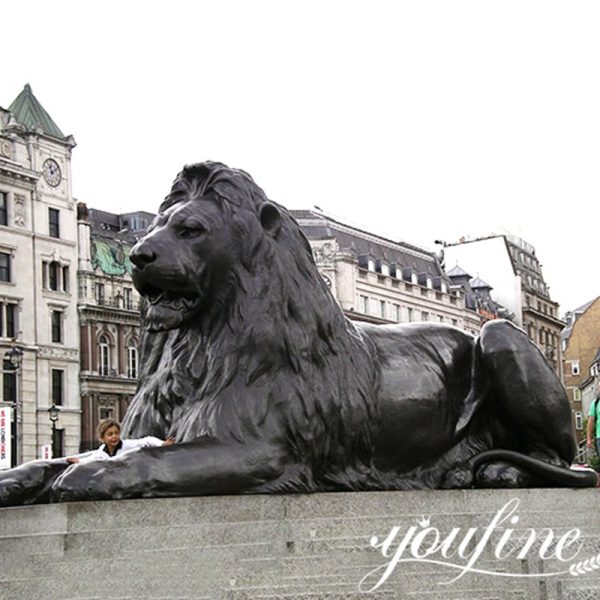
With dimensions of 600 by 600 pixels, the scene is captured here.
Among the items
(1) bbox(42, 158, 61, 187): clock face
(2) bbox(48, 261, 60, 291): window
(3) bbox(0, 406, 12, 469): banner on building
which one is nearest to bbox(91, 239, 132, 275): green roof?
(2) bbox(48, 261, 60, 291): window

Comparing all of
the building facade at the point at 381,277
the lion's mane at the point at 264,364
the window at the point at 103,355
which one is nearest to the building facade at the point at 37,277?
the window at the point at 103,355

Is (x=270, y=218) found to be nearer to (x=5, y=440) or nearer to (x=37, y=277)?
(x=5, y=440)

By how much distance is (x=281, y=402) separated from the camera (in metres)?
5.66

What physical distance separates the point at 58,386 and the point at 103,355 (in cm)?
370

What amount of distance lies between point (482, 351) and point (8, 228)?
45.8 metres

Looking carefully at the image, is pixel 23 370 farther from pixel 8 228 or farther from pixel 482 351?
pixel 482 351

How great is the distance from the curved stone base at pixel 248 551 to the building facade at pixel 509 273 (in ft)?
287

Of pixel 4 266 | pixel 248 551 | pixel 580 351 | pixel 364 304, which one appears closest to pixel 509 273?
pixel 580 351

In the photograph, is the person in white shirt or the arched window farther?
the arched window

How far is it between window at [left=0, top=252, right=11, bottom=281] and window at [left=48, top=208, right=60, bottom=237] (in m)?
2.99

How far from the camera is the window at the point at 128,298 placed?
58.3m

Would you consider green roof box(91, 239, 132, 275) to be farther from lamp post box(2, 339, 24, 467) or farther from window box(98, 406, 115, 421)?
lamp post box(2, 339, 24, 467)

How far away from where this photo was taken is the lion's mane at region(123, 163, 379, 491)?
563 centimetres

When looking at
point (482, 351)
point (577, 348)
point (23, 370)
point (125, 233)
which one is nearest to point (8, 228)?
point (23, 370)
